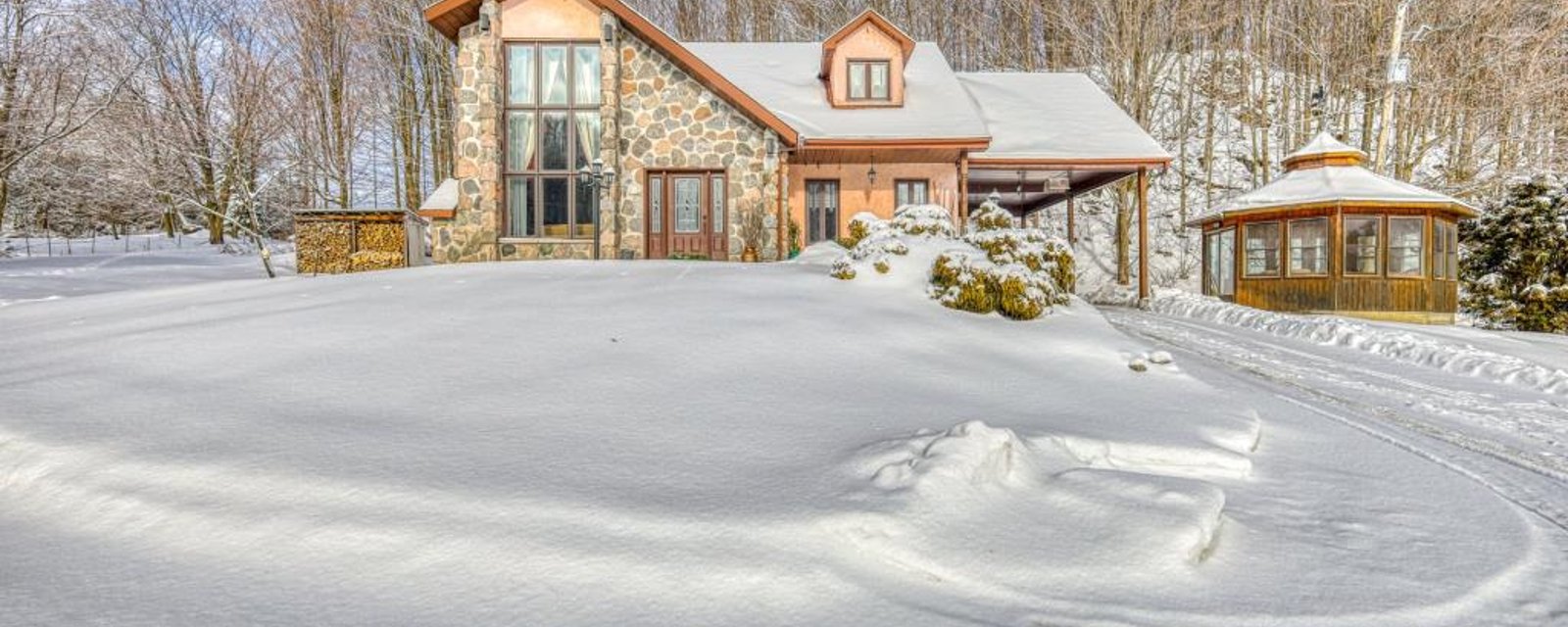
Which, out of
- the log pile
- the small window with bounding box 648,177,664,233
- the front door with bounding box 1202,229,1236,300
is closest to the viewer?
the log pile

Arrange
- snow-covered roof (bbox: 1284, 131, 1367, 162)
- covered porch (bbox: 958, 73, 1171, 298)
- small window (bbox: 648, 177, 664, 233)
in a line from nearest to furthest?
small window (bbox: 648, 177, 664, 233) < covered porch (bbox: 958, 73, 1171, 298) < snow-covered roof (bbox: 1284, 131, 1367, 162)

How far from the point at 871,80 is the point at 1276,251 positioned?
9.36 metres

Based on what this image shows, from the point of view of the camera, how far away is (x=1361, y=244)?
15.1 meters

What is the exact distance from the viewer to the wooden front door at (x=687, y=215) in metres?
13.6

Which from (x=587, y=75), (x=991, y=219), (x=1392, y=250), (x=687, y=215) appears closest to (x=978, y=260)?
(x=991, y=219)

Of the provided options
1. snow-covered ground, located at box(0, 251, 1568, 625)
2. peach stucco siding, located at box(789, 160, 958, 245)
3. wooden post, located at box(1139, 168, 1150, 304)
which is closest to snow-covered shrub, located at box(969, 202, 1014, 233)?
snow-covered ground, located at box(0, 251, 1568, 625)

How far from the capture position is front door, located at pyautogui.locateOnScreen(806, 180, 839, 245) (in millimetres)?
15633

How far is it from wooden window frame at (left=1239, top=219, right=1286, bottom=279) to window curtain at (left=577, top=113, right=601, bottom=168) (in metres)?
13.9

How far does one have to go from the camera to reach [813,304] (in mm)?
7211

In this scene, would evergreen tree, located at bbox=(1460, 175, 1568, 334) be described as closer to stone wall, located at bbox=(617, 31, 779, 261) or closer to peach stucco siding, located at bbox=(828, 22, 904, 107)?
peach stucco siding, located at bbox=(828, 22, 904, 107)

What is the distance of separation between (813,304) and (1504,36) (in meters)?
19.6

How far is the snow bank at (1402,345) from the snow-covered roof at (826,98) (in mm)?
5566

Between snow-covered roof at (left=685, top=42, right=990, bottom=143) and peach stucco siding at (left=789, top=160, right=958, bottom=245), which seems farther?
peach stucco siding at (left=789, top=160, right=958, bottom=245)

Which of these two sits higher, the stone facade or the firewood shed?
the stone facade
